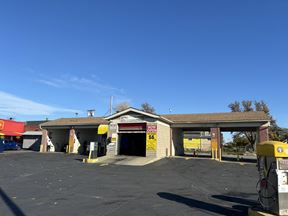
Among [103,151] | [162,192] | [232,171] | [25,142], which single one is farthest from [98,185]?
[25,142]

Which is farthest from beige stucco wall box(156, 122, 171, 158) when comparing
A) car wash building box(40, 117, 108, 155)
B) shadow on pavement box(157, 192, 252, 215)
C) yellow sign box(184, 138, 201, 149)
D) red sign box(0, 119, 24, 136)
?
yellow sign box(184, 138, 201, 149)

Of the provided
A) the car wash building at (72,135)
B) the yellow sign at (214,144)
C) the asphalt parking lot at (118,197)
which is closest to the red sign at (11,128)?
the car wash building at (72,135)

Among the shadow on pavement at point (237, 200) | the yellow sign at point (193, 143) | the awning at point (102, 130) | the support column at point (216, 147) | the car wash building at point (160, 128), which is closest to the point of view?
the shadow on pavement at point (237, 200)

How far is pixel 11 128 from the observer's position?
43.4 metres

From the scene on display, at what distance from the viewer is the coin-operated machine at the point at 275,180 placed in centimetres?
640

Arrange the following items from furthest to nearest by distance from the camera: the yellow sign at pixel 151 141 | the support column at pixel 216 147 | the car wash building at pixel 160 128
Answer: the support column at pixel 216 147 < the car wash building at pixel 160 128 < the yellow sign at pixel 151 141

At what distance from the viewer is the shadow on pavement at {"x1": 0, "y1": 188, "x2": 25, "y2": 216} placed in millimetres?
7434

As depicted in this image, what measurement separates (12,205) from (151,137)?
1783 centimetres

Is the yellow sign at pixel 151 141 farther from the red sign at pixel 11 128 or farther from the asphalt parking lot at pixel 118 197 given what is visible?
the red sign at pixel 11 128

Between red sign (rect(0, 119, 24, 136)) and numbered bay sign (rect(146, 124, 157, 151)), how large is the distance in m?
27.1

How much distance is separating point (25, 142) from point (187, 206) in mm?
41510

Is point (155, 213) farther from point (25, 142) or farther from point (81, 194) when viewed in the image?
point (25, 142)

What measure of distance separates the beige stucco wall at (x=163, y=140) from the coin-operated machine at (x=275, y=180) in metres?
18.5

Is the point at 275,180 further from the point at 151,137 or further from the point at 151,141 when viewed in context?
the point at 151,137
